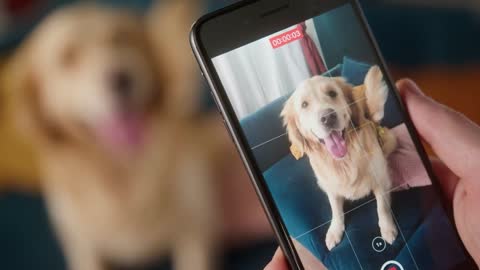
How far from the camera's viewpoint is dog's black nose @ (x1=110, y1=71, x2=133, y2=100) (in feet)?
3.08

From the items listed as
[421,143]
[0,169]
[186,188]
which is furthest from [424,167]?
[0,169]

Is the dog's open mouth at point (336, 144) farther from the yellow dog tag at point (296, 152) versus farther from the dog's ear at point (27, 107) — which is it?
the dog's ear at point (27, 107)

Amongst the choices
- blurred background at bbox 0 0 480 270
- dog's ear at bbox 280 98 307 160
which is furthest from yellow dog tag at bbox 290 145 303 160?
blurred background at bbox 0 0 480 270

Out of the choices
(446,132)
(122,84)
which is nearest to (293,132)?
(446,132)

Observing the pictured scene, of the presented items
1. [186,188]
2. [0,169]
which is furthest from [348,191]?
[0,169]

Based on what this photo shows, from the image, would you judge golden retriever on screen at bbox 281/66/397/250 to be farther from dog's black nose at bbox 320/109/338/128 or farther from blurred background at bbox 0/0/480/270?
blurred background at bbox 0/0/480/270

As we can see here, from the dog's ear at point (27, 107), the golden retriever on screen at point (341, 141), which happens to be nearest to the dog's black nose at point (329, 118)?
the golden retriever on screen at point (341, 141)

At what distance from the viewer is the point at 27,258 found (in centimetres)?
97

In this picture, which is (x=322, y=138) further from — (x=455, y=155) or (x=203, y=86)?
A: (x=203, y=86)

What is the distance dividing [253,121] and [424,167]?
0.11 metres

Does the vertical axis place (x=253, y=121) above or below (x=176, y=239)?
above

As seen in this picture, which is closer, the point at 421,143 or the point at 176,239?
the point at 421,143

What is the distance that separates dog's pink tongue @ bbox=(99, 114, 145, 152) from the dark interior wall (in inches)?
24.5

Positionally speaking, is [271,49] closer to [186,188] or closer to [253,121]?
[253,121]
